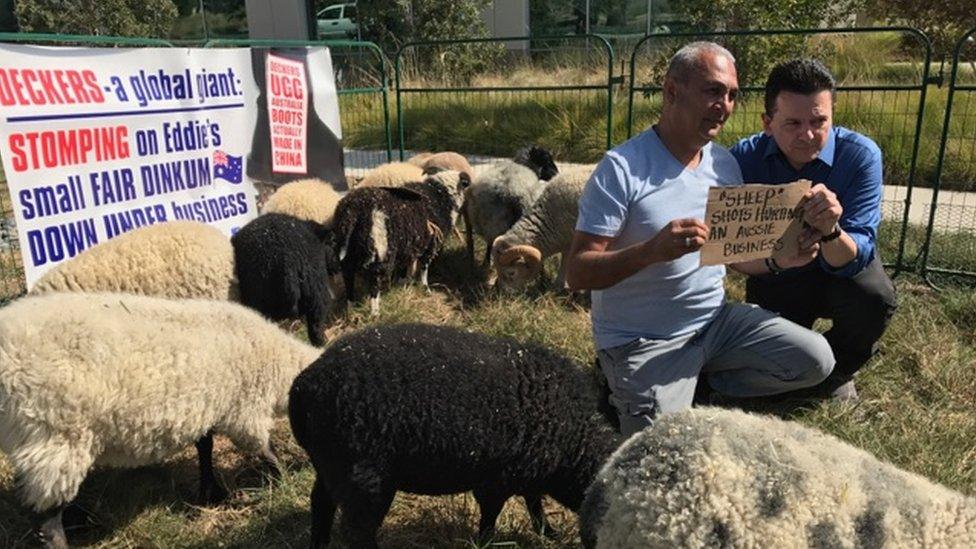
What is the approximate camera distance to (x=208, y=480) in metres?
3.44

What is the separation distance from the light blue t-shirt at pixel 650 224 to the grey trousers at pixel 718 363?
0.25 ft

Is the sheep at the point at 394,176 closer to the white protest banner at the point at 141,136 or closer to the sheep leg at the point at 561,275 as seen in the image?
the white protest banner at the point at 141,136

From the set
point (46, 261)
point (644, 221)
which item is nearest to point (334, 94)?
point (46, 261)

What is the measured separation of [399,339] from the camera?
2742 mm

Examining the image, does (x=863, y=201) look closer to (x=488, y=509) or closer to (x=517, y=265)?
(x=488, y=509)

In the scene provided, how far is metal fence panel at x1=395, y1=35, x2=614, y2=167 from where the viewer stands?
1143 centimetres

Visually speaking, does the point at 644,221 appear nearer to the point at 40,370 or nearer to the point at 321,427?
the point at 321,427

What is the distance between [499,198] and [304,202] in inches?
70.2

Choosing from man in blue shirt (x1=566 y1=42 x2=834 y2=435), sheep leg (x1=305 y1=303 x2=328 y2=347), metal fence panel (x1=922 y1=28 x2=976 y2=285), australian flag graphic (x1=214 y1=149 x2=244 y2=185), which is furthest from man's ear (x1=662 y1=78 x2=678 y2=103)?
australian flag graphic (x1=214 y1=149 x2=244 y2=185)

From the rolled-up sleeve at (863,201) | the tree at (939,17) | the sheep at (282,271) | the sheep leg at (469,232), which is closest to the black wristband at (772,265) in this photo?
the rolled-up sleeve at (863,201)

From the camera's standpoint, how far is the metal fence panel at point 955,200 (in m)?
6.08

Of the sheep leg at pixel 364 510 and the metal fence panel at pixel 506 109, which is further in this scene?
the metal fence panel at pixel 506 109

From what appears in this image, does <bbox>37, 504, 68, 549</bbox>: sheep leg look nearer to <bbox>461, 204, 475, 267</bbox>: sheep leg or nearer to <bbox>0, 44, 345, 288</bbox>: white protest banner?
<bbox>0, 44, 345, 288</bbox>: white protest banner

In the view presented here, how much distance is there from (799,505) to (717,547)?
9.1 inches
